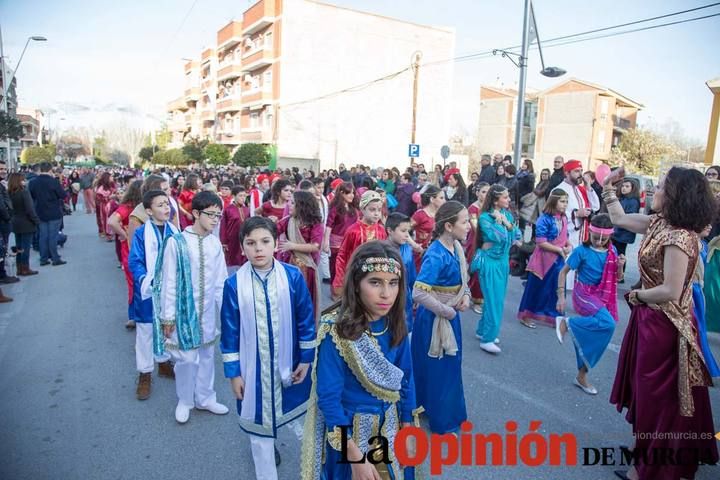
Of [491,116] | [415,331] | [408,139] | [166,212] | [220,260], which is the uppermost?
[491,116]

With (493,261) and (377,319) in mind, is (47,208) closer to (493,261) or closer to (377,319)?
(493,261)

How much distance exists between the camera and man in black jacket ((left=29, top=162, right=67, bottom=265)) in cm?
1009

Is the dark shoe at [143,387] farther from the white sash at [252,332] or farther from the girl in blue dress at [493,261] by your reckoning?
the girl in blue dress at [493,261]

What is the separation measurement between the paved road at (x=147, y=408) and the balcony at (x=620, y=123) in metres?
48.2

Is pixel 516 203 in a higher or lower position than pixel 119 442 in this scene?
higher

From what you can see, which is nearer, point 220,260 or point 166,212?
point 220,260

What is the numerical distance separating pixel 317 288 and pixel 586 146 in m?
47.6

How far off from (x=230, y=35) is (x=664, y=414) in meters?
45.3

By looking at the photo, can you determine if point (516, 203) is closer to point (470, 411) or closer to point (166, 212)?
point (470, 411)

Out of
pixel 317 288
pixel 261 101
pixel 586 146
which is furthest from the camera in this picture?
pixel 586 146

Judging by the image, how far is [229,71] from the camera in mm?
42094

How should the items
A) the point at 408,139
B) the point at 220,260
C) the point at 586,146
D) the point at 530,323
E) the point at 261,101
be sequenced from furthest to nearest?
the point at 586,146, the point at 408,139, the point at 261,101, the point at 530,323, the point at 220,260

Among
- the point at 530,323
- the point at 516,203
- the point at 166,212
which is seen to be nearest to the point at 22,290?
the point at 166,212

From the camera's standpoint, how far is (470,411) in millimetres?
4270
